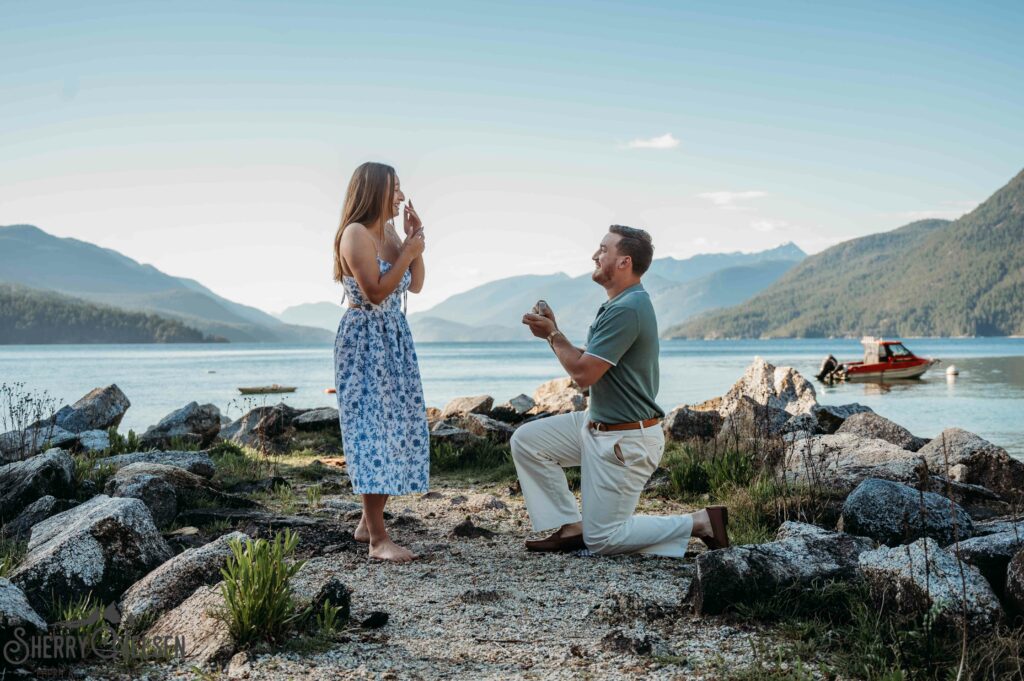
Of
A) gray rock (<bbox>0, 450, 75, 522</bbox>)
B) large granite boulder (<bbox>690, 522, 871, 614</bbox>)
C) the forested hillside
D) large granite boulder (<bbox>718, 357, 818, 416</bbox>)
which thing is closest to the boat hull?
large granite boulder (<bbox>718, 357, 818, 416</bbox>)

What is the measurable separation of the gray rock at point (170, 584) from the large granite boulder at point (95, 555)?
24cm

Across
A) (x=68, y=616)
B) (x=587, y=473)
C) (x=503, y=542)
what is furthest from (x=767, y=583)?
(x=68, y=616)

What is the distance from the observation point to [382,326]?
542cm

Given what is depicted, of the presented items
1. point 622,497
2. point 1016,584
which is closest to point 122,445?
point 622,497

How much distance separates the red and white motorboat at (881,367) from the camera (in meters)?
48.5

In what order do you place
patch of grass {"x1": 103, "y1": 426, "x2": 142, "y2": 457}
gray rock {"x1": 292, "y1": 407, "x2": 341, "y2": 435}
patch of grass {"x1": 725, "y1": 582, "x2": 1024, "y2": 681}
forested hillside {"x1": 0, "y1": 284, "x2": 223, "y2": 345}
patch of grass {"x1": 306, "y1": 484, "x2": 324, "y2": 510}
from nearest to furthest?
patch of grass {"x1": 725, "y1": 582, "x2": 1024, "y2": 681} < patch of grass {"x1": 306, "y1": 484, "x2": 324, "y2": 510} < patch of grass {"x1": 103, "y1": 426, "x2": 142, "y2": 457} < gray rock {"x1": 292, "y1": 407, "x2": 341, "y2": 435} < forested hillside {"x1": 0, "y1": 284, "x2": 223, "y2": 345}

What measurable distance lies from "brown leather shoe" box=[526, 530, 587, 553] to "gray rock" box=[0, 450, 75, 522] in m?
3.98

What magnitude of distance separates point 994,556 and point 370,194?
4060 mm

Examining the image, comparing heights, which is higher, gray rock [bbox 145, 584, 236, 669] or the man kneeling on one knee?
the man kneeling on one knee

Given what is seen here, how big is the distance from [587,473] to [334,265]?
2220 millimetres

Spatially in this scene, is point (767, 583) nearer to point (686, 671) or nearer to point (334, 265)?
point (686, 671)

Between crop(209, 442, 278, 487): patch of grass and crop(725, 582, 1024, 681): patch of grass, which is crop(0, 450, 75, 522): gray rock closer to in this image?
crop(209, 442, 278, 487): patch of grass

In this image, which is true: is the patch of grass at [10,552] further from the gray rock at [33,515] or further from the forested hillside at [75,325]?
the forested hillside at [75,325]

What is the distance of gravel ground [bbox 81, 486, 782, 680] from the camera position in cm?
335
